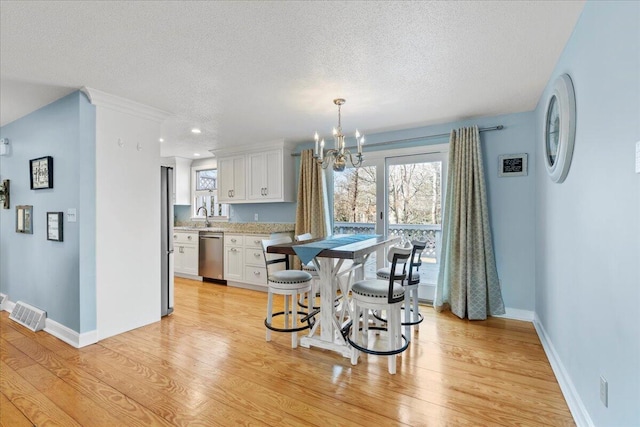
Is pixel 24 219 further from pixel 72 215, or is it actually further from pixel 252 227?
pixel 252 227

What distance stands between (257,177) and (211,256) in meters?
1.65

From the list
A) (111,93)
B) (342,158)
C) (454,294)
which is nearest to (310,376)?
(342,158)

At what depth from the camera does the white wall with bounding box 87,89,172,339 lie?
3043mm

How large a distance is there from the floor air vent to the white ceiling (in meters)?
2.15

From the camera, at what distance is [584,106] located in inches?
70.4

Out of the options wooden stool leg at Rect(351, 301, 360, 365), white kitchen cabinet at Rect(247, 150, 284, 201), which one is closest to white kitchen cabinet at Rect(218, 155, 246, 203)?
white kitchen cabinet at Rect(247, 150, 284, 201)

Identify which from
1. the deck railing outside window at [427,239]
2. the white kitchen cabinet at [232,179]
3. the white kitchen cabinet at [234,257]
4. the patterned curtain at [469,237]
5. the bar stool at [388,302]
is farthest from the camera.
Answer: the white kitchen cabinet at [232,179]

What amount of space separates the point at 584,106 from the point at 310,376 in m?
2.46

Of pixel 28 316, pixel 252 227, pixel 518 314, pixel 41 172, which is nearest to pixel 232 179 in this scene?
pixel 252 227

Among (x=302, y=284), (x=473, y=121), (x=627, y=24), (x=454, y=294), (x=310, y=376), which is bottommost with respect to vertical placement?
(x=310, y=376)

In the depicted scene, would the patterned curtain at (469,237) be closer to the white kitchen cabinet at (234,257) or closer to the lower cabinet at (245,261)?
the lower cabinet at (245,261)

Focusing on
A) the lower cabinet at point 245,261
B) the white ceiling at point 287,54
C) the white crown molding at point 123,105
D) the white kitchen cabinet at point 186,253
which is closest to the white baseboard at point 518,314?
the white ceiling at point 287,54

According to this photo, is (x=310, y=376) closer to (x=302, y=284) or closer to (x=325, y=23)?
(x=302, y=284)

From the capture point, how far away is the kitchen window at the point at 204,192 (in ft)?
21.6
